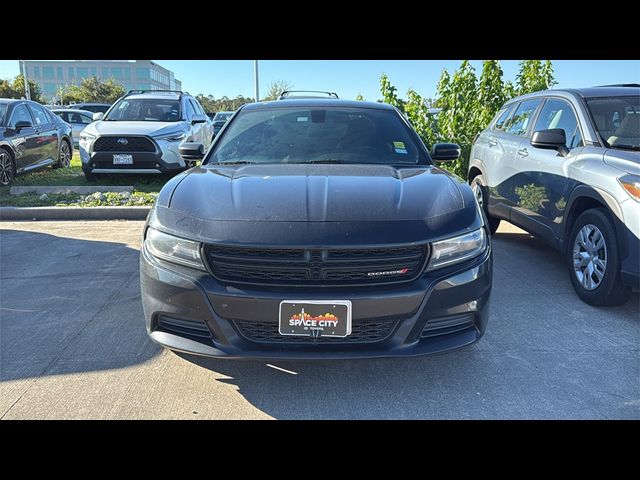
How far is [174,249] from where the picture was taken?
2.64m

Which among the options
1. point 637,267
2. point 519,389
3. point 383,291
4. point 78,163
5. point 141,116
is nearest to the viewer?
point 383,291

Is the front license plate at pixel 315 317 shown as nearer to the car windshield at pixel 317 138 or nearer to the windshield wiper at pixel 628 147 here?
the car windshield at pixel 317 138

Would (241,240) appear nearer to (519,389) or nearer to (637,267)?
(519,389)

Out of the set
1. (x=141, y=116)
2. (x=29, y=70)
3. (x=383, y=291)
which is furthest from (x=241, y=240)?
(x=29, y=70)

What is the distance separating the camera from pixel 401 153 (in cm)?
384

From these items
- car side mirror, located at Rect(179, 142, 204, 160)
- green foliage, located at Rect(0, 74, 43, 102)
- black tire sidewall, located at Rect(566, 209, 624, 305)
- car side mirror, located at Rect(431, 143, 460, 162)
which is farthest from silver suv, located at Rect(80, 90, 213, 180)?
green foliage, located at Rect(0, 74, 43, 102)

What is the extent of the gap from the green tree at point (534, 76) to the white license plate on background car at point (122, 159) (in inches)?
283

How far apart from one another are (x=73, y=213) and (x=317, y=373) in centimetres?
578

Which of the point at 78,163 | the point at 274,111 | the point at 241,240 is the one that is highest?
the point at 274,111

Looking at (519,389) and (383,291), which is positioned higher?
(383,291)

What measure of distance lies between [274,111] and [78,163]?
1032 cm

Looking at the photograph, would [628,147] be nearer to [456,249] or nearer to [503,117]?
[503,117]

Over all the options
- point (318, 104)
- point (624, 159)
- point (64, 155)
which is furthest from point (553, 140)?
point (64, 155)

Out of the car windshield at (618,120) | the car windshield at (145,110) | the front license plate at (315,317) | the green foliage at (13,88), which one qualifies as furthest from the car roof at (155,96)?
the green foliage at (13,88)
